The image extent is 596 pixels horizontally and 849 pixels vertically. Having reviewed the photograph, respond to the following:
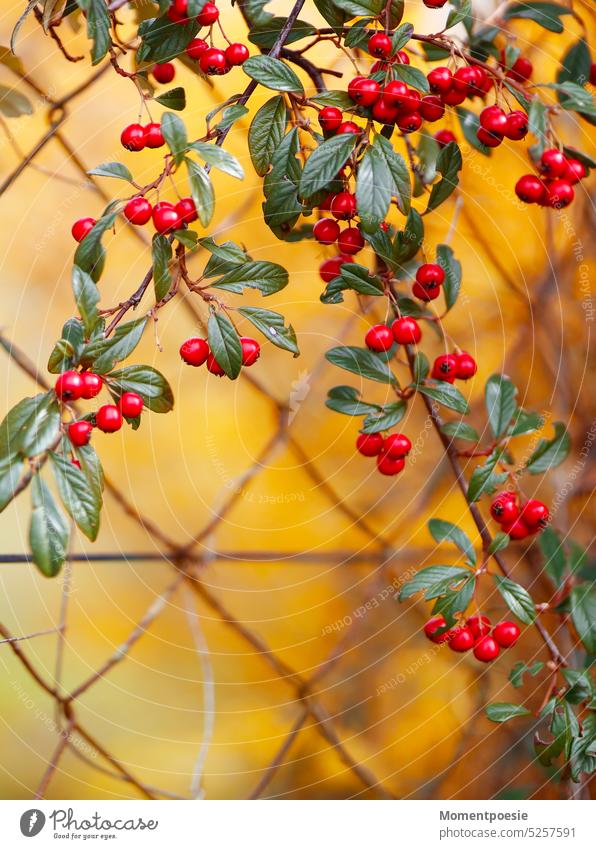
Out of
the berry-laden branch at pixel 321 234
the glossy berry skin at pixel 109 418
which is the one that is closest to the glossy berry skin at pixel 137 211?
the berry-laden branch at pixel 321 234

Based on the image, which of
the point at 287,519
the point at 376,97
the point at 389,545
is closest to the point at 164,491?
the point at 287,519

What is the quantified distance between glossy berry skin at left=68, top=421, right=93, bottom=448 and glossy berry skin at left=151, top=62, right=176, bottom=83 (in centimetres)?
25

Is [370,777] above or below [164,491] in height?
below

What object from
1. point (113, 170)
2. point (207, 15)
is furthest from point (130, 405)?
point (207, 15)

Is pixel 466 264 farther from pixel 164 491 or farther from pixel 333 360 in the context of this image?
pixel 164 491

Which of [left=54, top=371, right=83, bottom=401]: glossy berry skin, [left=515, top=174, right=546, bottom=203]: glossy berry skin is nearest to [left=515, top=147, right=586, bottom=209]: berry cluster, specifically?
[left=515, top=174, right=546, bottom=203]: glossy berry skin

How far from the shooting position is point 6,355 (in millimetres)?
523

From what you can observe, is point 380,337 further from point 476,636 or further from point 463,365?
point 476,636

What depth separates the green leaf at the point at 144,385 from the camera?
0.39m

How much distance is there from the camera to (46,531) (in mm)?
329

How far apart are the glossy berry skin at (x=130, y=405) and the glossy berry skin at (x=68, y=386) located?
0.04 meters

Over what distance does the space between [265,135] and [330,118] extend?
0.13 feet

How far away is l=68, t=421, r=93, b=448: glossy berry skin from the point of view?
357mm
